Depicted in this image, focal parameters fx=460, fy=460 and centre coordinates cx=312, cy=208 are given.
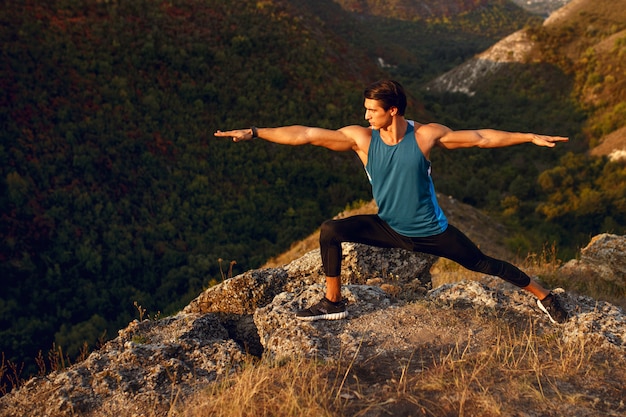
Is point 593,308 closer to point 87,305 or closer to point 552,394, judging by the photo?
point 552,394

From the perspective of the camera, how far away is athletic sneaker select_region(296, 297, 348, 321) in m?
4.78

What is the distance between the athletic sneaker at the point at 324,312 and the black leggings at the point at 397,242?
0.32 meters

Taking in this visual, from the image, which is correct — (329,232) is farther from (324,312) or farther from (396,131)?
(396,131)

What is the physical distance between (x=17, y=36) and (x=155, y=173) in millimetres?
9707

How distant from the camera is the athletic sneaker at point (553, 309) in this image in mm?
4836

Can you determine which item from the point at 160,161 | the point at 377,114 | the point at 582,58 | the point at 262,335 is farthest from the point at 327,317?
the point at 582,58

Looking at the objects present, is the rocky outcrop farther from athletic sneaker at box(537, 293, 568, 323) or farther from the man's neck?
the man's neck

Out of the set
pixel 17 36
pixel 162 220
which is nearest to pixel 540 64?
pixel 162 220

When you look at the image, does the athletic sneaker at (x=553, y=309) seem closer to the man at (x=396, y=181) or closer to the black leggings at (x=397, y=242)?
the man at (x=396, y=181)

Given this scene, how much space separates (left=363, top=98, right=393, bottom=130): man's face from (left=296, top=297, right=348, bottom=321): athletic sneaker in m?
1.91

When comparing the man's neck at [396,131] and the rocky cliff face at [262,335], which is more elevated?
the man's neck at [396,131]

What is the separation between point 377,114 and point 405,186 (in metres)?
0.73

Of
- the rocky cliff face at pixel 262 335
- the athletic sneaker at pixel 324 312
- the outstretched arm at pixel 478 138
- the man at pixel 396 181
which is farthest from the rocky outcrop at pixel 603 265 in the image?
the athletic sneaker at pixel 324 312

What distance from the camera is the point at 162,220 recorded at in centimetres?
1998
